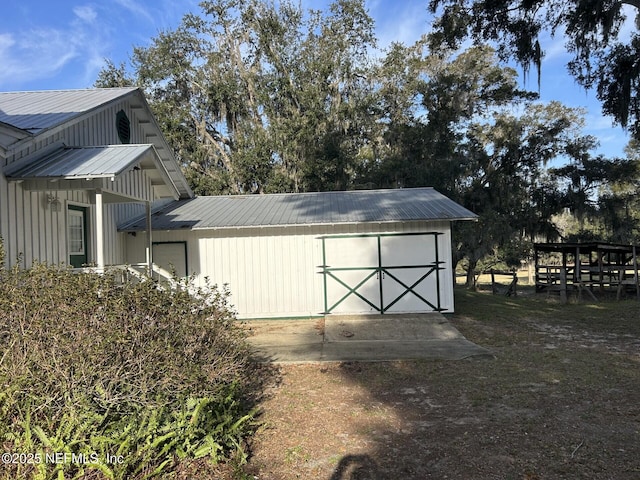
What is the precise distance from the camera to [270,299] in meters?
11.4

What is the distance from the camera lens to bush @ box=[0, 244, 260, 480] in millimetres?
3168

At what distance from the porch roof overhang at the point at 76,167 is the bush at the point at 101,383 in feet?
10.6

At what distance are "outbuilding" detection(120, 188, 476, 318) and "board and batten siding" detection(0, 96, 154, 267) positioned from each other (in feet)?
6.62

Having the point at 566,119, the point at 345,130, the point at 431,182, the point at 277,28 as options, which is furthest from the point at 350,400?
the point at 277,28

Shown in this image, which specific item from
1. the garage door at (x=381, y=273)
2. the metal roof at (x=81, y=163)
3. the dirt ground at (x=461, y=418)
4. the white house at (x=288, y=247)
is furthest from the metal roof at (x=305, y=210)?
the dirt ground at (x=461, y=418)

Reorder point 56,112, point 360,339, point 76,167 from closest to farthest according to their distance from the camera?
point 76,167, point 56,112, point 360,339

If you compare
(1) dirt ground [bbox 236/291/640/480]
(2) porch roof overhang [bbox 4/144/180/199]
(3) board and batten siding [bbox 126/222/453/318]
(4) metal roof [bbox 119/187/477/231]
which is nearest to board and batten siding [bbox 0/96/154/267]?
(2) porch roof overhang [bbox 4/144/180/199]

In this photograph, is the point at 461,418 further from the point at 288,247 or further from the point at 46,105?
the point at 46,105

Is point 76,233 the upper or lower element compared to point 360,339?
upper

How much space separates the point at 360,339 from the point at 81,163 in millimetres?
5830

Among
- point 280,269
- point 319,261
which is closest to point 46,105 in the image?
point 280,269

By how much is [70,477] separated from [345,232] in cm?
887

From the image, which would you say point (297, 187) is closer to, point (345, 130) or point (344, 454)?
point (345, 130)

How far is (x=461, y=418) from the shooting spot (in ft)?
15.2
